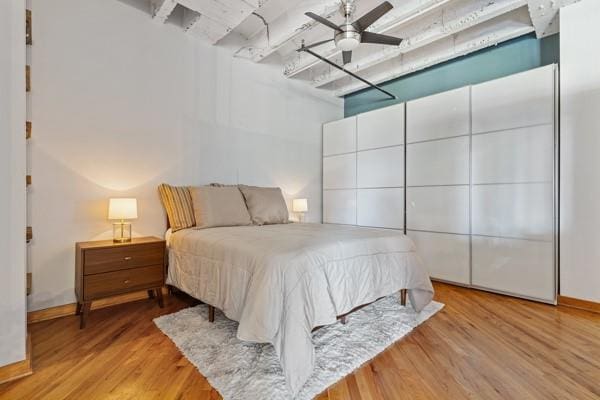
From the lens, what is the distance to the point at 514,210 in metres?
2.96

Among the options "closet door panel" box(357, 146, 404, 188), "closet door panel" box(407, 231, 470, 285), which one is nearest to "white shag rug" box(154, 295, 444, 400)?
"closet door panel" box(407, 231, 470, 285)

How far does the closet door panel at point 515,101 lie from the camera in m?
2.79

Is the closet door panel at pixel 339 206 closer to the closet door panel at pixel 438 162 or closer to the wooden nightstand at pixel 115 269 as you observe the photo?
the closet door panel at pixel 438 162

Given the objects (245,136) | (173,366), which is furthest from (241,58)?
(173,366)

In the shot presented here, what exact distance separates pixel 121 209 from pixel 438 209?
344 cm

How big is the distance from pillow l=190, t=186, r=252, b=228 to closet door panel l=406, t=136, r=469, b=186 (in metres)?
2.26

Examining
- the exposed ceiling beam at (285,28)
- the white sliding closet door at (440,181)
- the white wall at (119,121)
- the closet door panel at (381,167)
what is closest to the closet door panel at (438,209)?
the white sliding closet door at (440,181)

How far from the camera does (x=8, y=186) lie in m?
1.60

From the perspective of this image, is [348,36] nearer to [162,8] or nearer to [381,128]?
[162,8]

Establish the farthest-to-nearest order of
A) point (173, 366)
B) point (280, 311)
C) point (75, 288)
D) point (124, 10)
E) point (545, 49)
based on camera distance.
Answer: point (545, 49)
point (124, 10)
point (75, 288)
point (173, 366)
point (280, 311)

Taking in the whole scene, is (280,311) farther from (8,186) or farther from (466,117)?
(466,117)

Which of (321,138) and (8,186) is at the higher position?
(321,138)

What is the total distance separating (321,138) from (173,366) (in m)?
4.04

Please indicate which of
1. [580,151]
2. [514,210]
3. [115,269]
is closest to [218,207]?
[115,269]
